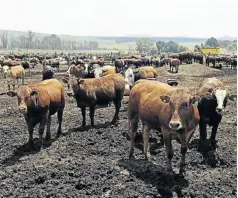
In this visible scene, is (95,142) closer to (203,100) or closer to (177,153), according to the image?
(177,153)

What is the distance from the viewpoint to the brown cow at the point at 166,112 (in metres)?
6.62

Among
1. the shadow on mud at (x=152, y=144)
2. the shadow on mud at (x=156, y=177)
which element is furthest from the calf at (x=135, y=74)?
the shadow on mud at (x=156, y=177)

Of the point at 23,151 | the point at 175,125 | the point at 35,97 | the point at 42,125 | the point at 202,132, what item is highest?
the point at 35,97

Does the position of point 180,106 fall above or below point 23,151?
above

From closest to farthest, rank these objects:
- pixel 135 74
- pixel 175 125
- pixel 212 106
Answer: pixel 175 125, pixel 212 106, pixel 135 74

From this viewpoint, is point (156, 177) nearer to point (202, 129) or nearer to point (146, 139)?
point (146, 139)

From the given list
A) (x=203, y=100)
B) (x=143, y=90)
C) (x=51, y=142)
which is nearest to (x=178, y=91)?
(x=143, y=90)

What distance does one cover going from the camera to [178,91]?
6750 mm

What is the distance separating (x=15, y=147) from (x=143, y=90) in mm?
4115

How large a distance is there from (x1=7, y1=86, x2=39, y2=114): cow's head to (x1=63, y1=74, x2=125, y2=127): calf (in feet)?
8.14

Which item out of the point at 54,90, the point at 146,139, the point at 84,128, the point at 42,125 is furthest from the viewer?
the point at 84,128

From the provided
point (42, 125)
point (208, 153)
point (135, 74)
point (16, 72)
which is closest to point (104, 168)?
point (42, 125)

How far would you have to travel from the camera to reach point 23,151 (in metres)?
9.48

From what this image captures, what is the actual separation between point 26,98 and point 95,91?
3388 mm
